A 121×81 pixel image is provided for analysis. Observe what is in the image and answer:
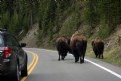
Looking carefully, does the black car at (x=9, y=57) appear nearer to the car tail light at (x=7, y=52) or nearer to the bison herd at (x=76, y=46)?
the car tail light at (x=7, y=52)

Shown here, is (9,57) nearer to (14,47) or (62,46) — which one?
(14,47)

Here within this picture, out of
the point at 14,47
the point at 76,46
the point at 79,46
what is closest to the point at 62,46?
the point at 76,46

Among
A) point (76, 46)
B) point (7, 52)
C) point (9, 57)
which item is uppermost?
point (7, 52)

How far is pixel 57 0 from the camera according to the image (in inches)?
3041

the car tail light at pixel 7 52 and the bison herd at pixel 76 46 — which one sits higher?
the car tail light at pixel 7 52

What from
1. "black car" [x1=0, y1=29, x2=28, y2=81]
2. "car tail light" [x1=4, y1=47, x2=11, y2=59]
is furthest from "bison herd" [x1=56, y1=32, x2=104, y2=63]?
"car tail light" [x1=4, y1=47, x2=11, y2=59]

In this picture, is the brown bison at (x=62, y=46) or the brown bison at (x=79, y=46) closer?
the brown bison at (x=79, y=46)

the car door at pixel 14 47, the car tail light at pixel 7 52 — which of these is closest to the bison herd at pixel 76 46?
the car door at pixel 14 47

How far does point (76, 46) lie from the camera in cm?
2675

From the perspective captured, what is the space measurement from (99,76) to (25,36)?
244ft

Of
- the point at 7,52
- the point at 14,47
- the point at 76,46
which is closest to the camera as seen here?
the point at 7,52

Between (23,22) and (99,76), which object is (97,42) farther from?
(23,22)

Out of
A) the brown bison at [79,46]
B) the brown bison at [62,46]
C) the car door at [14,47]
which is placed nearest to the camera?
the car door at [14,47]

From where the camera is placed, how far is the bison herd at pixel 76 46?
2658 cm
